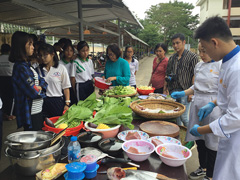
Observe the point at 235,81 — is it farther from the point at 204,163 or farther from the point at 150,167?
the point at 204,163

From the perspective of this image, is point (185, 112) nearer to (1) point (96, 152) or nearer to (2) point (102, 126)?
(2) point (102, 126)

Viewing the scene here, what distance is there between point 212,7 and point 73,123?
97.2 ft

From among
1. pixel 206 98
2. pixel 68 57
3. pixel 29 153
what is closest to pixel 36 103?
pixel 29 153

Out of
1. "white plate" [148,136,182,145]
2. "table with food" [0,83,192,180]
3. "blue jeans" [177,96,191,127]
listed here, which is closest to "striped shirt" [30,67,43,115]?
"table with food" [0,83,192,180]

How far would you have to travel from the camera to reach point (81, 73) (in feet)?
12.4

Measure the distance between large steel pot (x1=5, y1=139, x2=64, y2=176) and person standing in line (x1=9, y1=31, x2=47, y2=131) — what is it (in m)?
1.24

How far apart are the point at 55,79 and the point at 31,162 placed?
1.86 meters

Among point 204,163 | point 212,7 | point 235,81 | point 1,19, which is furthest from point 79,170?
point 212,7

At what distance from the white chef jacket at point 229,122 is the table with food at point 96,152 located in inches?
15.0

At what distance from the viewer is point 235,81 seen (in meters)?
1.44

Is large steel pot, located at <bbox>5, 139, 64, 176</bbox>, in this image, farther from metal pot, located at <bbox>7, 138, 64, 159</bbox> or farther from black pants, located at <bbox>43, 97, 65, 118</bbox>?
black pants, located at <bbox>43, 97, 65, 118</bbox>

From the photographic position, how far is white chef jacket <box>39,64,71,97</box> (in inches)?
111

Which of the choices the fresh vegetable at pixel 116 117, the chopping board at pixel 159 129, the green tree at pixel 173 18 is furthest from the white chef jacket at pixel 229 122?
the green tree at pixel 173 18

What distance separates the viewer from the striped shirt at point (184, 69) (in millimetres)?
3359
